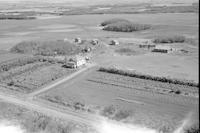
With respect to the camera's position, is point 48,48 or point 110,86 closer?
point 110,86

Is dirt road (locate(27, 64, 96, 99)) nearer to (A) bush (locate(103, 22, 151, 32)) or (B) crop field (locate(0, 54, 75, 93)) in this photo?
(B) crop field (locate(0, 54, 75, 93))


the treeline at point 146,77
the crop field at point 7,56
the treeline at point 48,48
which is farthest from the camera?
the treeline at point 48,48

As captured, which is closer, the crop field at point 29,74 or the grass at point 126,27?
the crop field at point 29,74

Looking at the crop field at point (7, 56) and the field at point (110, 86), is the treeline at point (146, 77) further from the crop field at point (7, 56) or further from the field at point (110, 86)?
the crop field at point (7, 56)

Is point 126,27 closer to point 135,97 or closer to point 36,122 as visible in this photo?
point 135,97

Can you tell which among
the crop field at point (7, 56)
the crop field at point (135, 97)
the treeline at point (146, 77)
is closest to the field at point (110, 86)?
the crop field at point (135, 97)

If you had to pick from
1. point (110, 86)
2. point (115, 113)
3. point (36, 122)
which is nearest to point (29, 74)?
point (110, 86)
